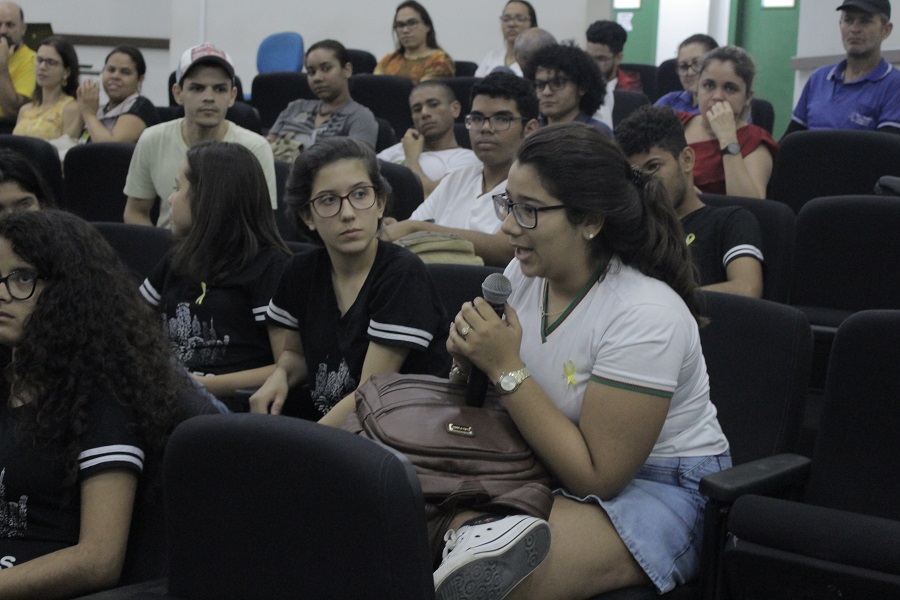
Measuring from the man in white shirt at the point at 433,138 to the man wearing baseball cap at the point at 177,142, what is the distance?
872 millimetres

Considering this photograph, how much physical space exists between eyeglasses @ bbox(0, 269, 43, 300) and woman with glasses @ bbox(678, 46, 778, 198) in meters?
2.56

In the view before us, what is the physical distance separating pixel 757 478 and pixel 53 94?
446 cm

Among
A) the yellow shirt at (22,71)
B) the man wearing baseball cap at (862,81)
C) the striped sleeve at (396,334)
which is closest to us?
the striped sleeve at (396,334)

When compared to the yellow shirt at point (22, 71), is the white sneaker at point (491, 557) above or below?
below

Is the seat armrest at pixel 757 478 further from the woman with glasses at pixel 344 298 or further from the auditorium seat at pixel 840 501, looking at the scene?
the woman with glasses at pixel 344 298

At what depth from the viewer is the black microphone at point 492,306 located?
1.69 metres

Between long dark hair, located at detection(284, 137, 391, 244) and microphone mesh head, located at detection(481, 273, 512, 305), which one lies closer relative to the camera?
microphone mesh head, located at detection(481, 273, 512, 305)

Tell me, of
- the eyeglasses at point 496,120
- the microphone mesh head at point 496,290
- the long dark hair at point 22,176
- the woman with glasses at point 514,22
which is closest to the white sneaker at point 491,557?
the microphone mesh head at point 496,290

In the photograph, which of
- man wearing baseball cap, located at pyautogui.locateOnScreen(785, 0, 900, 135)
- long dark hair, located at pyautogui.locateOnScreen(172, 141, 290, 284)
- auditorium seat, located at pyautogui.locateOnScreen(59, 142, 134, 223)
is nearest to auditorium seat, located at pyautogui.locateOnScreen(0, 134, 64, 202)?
auditorium seat, located at pyautogui.locateOnScreen(59, 142, 134, 223)

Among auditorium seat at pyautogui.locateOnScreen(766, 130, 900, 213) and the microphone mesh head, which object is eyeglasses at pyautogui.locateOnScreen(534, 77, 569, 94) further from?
the microphone mesh head

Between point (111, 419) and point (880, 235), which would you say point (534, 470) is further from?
point (880, 235)

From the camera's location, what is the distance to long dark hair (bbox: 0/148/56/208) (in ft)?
9.23

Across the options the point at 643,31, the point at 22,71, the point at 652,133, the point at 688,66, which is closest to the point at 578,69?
the point at 652,133

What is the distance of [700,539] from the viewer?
5.69 ft
